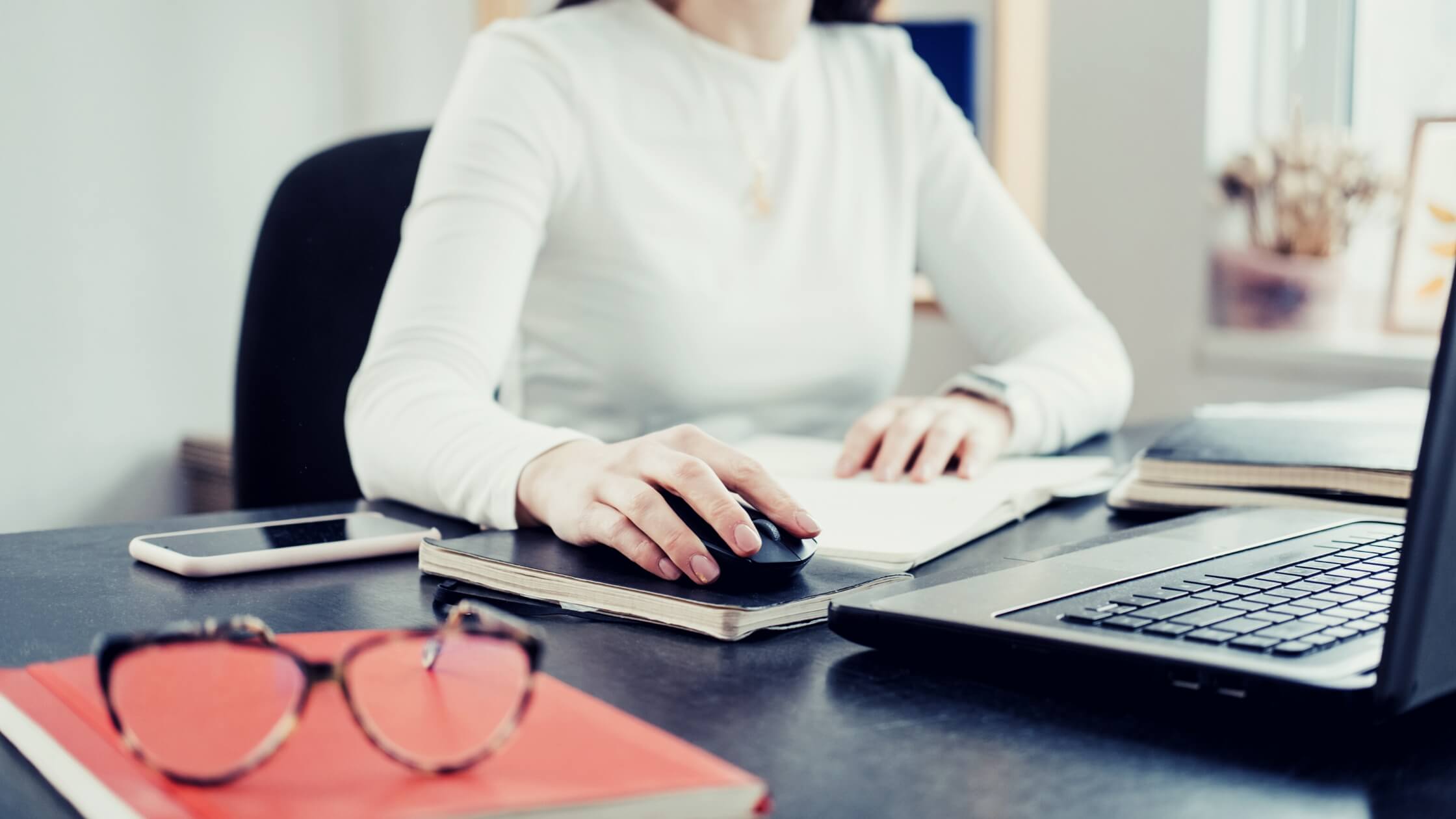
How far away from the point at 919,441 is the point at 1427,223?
1.10 m

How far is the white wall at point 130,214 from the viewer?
7.08 feet

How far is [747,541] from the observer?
0.59 meters

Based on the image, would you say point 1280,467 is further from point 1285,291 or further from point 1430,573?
point 1285,291

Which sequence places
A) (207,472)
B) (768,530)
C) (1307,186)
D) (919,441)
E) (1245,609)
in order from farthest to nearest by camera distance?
(207,472) < (1307,186) < (919,441) < (768,530) < (1245,609)

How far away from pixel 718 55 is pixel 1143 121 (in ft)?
3.17

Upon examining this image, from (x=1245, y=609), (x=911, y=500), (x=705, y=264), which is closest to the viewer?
(x=1245, y=609)

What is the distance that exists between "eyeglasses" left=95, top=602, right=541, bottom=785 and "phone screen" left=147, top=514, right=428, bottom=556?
1.14 ft

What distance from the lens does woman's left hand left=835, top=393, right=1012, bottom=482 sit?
935 millimetres

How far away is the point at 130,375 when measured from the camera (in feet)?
7.69

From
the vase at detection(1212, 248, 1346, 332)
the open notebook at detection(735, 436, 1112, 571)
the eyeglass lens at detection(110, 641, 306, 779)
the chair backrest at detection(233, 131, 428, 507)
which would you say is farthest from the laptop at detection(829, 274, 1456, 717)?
the vase at detection(1212, 248, 1346, 332)

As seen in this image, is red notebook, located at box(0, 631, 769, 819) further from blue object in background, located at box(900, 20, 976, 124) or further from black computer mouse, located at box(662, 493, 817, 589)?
blue object in background, located at box(900, 20, 976, 124)

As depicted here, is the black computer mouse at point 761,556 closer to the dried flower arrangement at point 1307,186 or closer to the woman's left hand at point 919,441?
the woman's left hand at point 919,441

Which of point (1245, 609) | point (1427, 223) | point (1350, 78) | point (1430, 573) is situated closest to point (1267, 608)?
point (1245, 609)

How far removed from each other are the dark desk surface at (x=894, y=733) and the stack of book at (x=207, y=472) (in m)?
1.75
